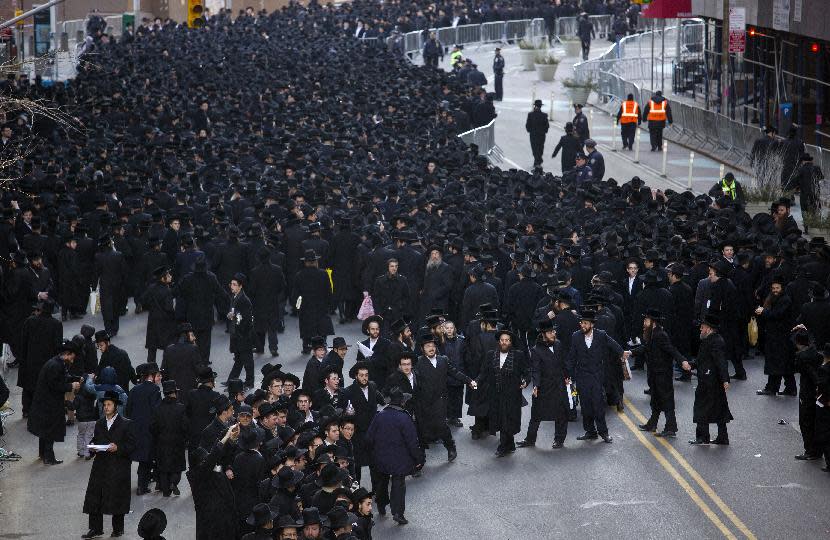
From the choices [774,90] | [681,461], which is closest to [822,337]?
[681,461]

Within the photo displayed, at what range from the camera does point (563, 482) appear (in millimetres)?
16500

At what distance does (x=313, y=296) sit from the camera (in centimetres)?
2200

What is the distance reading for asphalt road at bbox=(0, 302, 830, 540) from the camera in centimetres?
1510

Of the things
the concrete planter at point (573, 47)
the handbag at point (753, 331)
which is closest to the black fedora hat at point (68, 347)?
the handbag at point (753, 331)

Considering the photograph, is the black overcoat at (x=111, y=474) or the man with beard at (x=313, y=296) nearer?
the black overcoat at (x=111, y=474)

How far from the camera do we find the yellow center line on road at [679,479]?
15031 mm

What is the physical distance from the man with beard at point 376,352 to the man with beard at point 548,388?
1.75 metres

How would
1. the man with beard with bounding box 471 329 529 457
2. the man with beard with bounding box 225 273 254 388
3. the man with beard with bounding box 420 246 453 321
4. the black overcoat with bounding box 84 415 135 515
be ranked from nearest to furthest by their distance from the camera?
the black overcoat with bounding box 84 415 135 515, the man with beard with bounding box 471 329 529 457, the man with beard with bounding box 225 273 254 388, the man with beard with bounding box 420 246 453 321

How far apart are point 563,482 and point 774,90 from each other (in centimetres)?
2614

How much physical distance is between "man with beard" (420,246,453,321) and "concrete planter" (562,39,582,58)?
39.7 meters

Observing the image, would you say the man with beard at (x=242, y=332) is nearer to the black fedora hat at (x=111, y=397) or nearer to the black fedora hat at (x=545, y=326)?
the black fedora hat at (x=545, y=326)

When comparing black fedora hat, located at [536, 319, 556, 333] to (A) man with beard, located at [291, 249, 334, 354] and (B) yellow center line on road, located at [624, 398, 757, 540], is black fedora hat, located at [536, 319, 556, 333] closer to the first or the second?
(B) yellow center line on road, located at [624, 398, 757, 540]

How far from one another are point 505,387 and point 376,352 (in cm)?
161

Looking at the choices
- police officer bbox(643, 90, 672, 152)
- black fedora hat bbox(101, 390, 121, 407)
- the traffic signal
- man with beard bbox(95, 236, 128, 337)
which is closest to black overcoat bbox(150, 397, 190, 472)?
black fedora hat bbox(101, 390, 121, 407)
